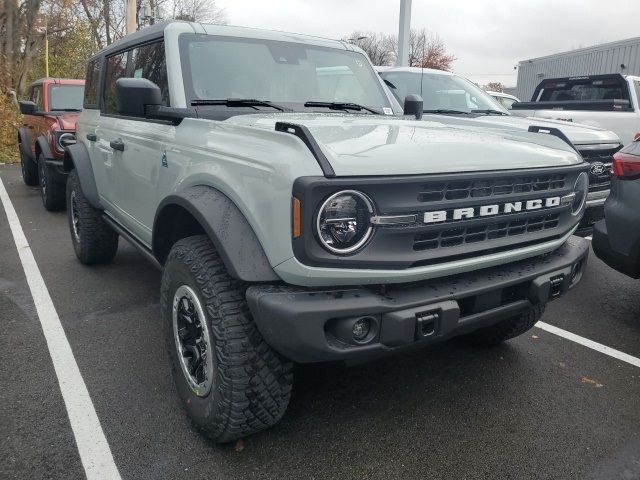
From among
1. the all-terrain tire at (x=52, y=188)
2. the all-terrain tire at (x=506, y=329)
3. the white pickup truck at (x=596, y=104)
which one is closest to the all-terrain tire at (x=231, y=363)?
the all-terrain tire at (x=506, y=329)

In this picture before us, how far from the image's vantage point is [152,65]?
3436mm

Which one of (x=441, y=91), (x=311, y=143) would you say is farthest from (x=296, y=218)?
(x=441, y=91)

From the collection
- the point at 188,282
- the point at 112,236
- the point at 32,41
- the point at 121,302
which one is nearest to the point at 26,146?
the point at 112,236

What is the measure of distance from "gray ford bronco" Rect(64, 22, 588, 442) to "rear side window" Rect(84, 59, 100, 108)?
70.7 inches

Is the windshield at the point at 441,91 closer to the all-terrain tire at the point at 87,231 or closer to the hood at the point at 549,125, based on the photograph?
the hood at the point at 549,125

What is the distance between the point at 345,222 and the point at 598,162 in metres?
4.06

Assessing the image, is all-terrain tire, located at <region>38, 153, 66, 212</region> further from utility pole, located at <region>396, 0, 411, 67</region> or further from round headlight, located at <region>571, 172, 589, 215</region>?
utility pole, located at <region>396, 0, 411, 67</region>

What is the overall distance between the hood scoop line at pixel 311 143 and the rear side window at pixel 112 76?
239 centimetres

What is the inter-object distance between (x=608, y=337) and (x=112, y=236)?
413 centimetres

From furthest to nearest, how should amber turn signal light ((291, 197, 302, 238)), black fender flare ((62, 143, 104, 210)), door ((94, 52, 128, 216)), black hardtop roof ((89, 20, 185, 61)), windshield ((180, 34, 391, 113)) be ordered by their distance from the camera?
black fender flare ((62, 143, 104, 210))
door ((94, 52, 128, 216))
black hardtop roof ((89, 20, 185, 61))
windshield ((180, 34, 391, 113))
amber turn signal light ((291, 197, 302, 238))

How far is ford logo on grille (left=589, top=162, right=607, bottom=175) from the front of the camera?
5.04 metres

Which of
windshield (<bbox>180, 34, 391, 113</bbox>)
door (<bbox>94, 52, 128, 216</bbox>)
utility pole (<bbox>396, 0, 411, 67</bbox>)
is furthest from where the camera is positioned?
utility pole (<bbox>396, 0, 411, 67</bbox>)

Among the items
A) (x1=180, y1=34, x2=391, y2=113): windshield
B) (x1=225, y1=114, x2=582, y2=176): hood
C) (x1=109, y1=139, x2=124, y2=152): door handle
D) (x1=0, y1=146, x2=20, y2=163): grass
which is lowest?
(x1=0, y1=146, x2=20, y2=163): grass

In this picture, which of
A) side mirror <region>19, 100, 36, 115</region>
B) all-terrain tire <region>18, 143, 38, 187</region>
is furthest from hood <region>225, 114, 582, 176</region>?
all-terrain tire <region>18, 143, 38, 187</region>
